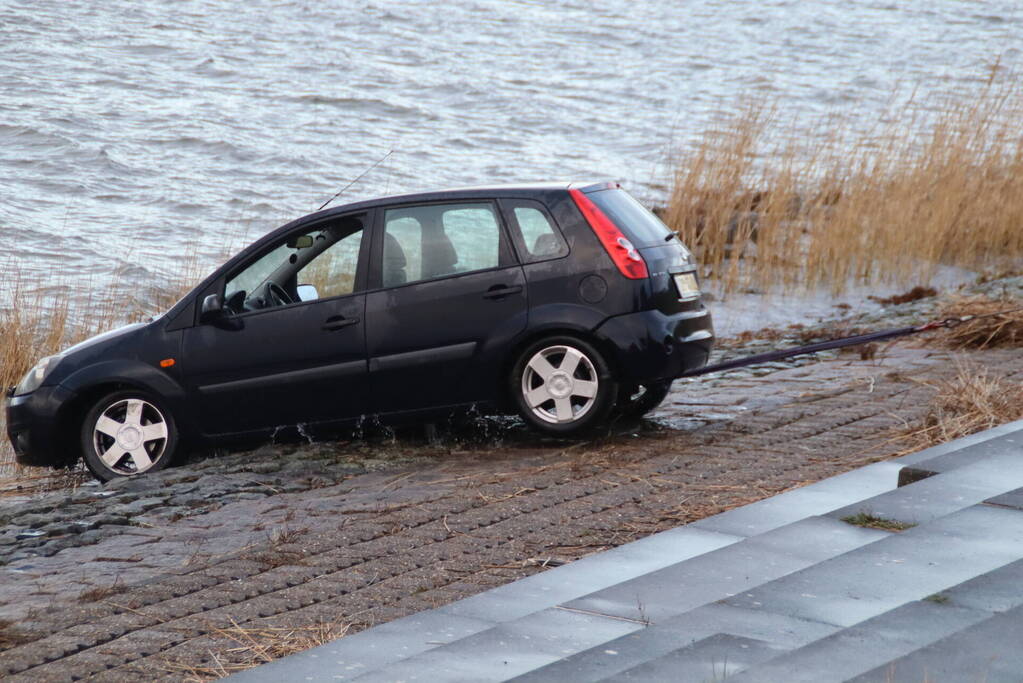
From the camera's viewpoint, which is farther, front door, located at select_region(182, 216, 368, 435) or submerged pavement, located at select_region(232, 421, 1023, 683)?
front door, located at select_region(182, 216, 368, 435)

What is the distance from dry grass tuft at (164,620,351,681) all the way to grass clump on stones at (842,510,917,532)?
185 cm

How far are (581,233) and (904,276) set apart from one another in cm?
809

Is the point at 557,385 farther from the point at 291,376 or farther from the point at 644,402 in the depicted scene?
the point at 291,376

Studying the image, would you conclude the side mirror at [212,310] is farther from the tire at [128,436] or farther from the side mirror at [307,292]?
the tire at [128,436]

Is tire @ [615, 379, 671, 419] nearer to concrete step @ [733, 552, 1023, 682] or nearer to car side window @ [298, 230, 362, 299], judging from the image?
car side window @ [298, 230, 362, 299]

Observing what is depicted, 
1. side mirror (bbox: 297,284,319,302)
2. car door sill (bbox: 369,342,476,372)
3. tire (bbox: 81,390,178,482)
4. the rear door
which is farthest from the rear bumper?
tire (bbox: 81,390,178,482)

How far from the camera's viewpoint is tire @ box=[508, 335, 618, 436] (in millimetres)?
7984

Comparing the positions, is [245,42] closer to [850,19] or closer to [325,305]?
[850,19]

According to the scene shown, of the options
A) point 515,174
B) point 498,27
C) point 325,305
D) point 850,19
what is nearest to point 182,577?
point 325,305

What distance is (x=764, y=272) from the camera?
611 inches

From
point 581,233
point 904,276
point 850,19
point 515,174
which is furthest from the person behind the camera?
point 850,19

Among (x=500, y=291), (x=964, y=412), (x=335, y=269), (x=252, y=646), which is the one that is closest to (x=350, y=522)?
(x=252, y=646)

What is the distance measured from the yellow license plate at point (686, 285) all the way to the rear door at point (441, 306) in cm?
88

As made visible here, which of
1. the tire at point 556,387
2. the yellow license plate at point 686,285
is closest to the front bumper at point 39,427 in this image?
the tire at point 556,387
